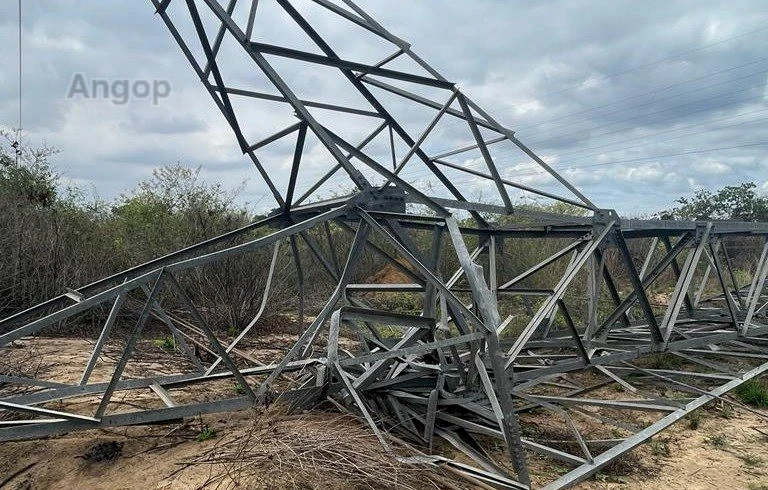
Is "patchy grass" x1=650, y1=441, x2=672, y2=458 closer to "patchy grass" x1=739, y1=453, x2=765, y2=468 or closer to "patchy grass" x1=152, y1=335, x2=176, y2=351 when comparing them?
"patchy grass" x1=739, y1=453, x2=765, y2=468

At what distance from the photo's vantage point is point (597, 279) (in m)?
5.83

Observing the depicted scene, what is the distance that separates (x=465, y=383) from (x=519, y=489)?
5.28 feet

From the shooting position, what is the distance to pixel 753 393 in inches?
234

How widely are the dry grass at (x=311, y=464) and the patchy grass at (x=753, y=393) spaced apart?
14.3 ft

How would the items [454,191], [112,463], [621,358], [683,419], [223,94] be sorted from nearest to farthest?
1. [112,463]
2. [223,94]
3. [683,419]
4. [621,358]
5. [454,191]

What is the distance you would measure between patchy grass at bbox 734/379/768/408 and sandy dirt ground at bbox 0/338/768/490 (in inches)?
30.3

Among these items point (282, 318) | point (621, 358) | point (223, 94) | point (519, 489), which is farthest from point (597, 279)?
point (282, 318)

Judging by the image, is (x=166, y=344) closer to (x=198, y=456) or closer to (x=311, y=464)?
(x=198, y=456)

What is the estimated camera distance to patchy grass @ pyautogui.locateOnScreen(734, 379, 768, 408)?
5867mm

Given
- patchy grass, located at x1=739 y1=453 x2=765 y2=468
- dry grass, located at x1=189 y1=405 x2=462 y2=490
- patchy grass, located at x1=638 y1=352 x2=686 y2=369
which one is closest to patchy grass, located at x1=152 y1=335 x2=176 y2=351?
dry grass, located at x1=189 y1=405 x2=462 y2=490

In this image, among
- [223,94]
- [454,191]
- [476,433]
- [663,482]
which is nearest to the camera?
[663,482]

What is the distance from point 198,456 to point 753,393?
5.92m

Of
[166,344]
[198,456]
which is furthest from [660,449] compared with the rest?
[166,344]

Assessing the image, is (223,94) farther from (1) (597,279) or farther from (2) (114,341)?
(2) (114,341)
